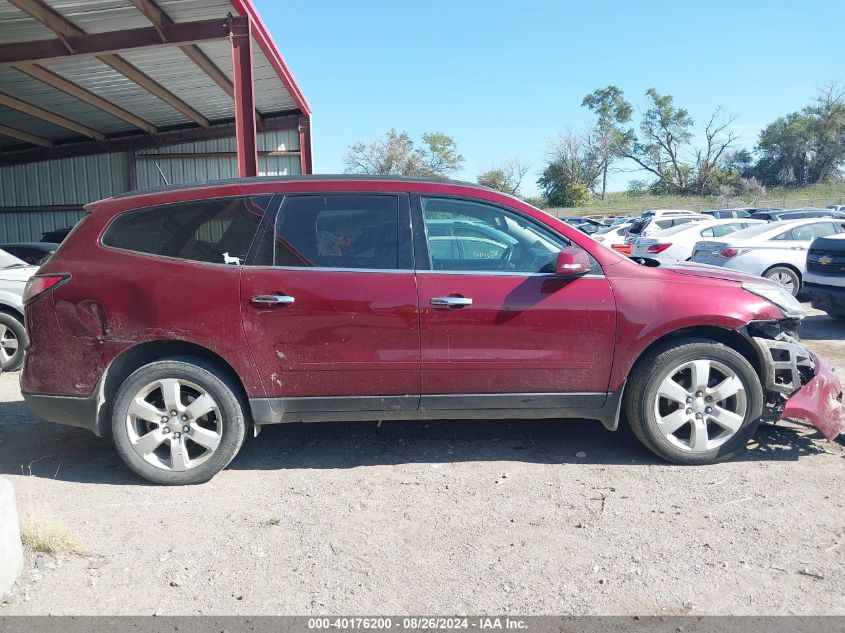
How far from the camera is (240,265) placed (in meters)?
4.29

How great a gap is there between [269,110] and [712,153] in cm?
5697

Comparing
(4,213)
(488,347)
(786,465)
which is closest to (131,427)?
(488,347)

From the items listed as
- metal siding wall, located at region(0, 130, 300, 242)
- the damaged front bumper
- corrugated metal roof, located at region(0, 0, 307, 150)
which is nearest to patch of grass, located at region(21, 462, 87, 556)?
the damaged front bumper

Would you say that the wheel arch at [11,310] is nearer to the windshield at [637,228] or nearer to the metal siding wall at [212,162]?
the metal siding wall at [212,162]

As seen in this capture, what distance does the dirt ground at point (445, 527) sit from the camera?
3.05m

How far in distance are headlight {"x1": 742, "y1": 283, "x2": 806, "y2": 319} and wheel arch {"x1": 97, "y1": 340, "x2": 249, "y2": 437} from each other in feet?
11.1

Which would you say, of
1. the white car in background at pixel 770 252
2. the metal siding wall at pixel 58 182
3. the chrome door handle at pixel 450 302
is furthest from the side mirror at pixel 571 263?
the metal siding wall at pixel 58 182

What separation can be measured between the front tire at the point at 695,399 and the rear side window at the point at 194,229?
2677 millimetres

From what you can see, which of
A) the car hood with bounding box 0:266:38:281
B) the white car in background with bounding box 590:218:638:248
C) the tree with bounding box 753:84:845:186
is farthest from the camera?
the tree with bounding box 753:84:845:186

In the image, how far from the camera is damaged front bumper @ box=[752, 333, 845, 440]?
4.42 metres

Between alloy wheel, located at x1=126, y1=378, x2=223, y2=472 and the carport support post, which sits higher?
the carport support post

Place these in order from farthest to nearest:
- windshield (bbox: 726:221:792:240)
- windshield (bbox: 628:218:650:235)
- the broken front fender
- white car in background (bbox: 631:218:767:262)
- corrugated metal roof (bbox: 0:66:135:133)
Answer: windshield (bbox: 628:218:650:235)
white car in background (bbox: 631:218:767:262)
corrugated metal roof (bbox: 0:66:135:133)
windshield (bbox: 726:221:792:240)
the broken front fender

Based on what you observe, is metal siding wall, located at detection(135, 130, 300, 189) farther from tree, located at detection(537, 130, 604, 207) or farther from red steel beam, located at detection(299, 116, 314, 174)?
tree, located at detection(537, 130, 604, 207)

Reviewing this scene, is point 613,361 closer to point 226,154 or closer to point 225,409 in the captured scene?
point 225,409
